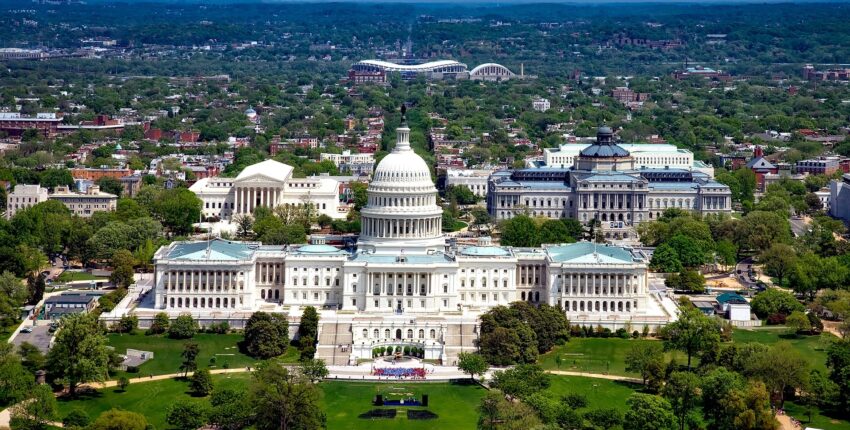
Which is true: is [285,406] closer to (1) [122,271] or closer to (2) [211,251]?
(2) [211,251]

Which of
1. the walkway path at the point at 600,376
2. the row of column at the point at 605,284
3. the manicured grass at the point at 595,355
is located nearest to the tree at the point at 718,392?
the walkway path at the point at 600,376

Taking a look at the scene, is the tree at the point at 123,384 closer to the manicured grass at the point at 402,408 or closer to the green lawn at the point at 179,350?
the green lawn at the point at 179,350

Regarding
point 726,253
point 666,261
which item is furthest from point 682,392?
point 726,253

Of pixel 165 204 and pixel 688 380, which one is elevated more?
pixel 165 204

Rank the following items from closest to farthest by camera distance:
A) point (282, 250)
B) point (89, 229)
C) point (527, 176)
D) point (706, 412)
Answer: point (706, 412), point (282, 250), point (89, 229), point (527, 176)

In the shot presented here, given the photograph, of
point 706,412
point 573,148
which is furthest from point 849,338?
point 573,148

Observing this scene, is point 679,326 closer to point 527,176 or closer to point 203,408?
point 203,408

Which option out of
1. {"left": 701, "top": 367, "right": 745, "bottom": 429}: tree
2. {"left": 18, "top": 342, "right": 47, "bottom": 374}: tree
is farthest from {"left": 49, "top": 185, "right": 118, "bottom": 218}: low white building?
{"left": 701, "top": 367, "right": 745, "bottom": 429}: tree

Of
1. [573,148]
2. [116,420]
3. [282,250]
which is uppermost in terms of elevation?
[573,148]
